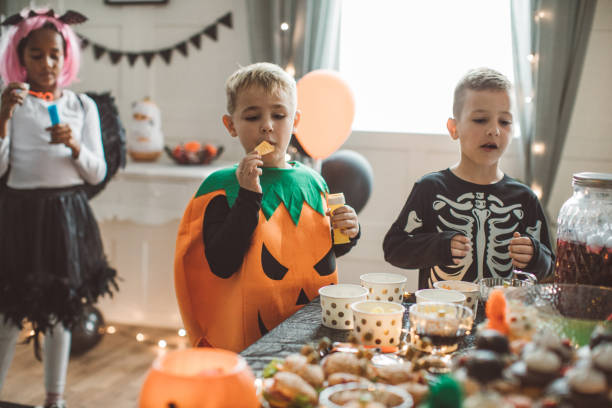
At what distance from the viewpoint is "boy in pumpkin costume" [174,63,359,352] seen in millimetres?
1319

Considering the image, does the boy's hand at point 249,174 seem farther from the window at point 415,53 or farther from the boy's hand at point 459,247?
the window at point 415,53

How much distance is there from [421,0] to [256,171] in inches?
91.0

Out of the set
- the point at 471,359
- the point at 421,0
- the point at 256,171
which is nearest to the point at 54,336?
the point at 256,171

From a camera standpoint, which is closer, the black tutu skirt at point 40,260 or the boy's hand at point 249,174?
the boy's hand at point 249,174

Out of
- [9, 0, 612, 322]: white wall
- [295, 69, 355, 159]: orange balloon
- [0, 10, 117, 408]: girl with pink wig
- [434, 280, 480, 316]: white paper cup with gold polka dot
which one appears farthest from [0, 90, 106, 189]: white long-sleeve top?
[434, 280, 480, 316]: white paper cup with gold polka dot

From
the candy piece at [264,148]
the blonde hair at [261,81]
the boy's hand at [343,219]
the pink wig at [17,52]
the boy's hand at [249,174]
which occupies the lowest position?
the boy's hand at [343,219]

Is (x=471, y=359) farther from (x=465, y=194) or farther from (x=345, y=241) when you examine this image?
(x=465, y=194)

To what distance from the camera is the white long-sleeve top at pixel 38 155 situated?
216 centimetres

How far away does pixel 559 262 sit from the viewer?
113cm

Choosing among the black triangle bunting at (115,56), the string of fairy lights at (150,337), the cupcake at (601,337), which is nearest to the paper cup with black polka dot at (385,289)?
the cupcake at (601,337)

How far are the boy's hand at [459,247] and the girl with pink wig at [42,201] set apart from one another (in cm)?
152

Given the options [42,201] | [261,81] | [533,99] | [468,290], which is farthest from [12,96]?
[533,99]

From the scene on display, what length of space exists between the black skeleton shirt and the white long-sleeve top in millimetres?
1376

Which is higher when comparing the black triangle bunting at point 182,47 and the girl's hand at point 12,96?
the black triangle bunting at point 182,47
